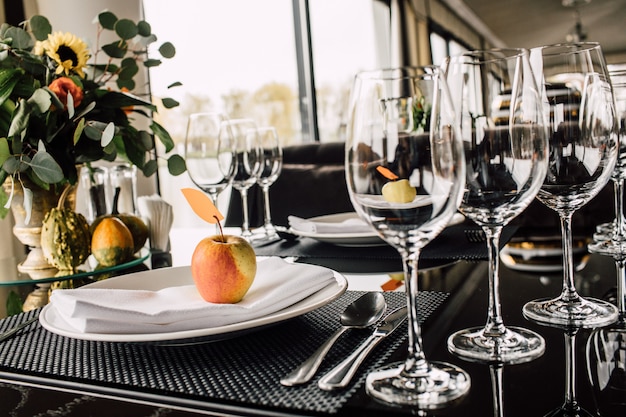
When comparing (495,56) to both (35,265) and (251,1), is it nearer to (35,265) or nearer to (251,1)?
(35,265)

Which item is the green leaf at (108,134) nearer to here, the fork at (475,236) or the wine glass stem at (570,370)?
the fork at (475,236)

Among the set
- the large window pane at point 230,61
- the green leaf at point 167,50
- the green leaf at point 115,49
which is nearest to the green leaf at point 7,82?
the green leaf at point 115,49

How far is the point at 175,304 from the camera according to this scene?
72 centimetres

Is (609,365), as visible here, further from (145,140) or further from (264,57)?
(264,57)

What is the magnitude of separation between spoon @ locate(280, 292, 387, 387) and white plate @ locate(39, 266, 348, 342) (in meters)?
0.02

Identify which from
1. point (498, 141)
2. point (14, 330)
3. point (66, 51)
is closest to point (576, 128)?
point (498, 141)

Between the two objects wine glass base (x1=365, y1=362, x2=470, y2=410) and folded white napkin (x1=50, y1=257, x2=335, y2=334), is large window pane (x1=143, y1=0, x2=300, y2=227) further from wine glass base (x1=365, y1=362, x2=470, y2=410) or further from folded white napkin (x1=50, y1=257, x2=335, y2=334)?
wine glass base (x1=365, y1=362, x2=470, y2=410)

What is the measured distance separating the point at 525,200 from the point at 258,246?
0.70 meters

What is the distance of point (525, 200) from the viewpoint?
0.57m

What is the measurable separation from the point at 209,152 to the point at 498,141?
2.54ft

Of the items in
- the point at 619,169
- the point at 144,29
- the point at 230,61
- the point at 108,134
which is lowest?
the point at 619,169

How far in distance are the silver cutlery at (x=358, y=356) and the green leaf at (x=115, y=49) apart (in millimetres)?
862

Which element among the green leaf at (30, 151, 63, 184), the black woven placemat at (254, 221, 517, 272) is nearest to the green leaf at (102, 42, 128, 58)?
the green leaf at (30, 151, 63, 184)

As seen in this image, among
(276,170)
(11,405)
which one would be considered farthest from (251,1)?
(11,405)
